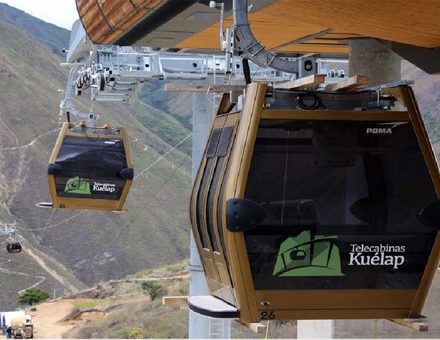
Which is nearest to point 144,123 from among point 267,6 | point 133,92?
point 133,92

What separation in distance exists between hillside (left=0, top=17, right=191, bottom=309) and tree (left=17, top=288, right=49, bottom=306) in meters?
1.52

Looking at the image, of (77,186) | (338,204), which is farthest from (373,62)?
(77,186)

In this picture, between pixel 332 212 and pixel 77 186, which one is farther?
pixel 77 186

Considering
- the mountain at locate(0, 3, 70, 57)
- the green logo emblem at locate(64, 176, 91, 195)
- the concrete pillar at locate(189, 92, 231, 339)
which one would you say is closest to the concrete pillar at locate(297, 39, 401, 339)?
the concrete pillar at locate(189, 92, 231, 339)

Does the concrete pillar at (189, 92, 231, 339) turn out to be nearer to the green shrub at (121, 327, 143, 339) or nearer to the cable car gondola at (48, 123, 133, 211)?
the cable car gondola at (48, 123, 133, 211)

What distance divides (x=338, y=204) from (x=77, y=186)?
12961 mm

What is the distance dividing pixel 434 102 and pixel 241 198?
48.7 meters

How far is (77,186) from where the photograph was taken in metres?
17.5

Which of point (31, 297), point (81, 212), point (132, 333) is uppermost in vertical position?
point (81, 212)

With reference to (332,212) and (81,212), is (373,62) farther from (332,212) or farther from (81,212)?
(81,212)

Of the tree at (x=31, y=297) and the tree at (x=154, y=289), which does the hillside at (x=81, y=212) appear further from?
the tree at (x=154, y=289)

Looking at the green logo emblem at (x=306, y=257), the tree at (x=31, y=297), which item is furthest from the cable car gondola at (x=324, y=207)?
the tree at (x=31, y=297)

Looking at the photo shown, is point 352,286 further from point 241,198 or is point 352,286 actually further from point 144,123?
point 144,123

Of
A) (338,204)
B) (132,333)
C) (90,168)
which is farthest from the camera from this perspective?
(132,333)
